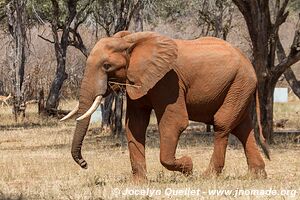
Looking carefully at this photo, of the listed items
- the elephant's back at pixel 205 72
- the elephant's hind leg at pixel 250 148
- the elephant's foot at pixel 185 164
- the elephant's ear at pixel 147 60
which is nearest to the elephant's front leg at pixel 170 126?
the elephant's foot at pixel 185 164

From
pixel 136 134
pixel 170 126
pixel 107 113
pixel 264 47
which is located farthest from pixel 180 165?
pixel 107 113

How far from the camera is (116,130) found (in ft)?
68.3

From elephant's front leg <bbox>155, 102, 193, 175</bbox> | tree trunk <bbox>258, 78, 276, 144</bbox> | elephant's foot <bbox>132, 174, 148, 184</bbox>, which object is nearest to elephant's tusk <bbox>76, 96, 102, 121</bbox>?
elephant's front leg <bbox>155, 102, 193, 175</bbox>

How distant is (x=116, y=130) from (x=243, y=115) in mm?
10081

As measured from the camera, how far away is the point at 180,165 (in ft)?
34.3

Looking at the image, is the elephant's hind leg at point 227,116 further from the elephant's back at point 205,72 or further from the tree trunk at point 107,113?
the tree trunk at point 107,113

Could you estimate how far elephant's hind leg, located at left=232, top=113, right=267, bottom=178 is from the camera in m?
11.1

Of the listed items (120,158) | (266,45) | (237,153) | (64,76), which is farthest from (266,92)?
(64,76)

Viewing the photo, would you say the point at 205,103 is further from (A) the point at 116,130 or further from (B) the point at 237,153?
(A) the point at 116,130

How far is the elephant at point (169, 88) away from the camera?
395 inches

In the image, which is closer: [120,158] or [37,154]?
[120,158]

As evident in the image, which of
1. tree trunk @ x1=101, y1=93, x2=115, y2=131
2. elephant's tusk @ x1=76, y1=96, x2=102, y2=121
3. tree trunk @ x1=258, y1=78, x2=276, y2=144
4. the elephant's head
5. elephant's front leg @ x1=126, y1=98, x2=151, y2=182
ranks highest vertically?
the elephant's head

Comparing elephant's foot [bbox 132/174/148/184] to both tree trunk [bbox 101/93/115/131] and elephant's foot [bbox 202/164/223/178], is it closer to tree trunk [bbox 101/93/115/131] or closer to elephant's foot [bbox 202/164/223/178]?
elephant's foot [bbox 202/164/223/178]

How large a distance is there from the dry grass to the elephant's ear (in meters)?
1.38
